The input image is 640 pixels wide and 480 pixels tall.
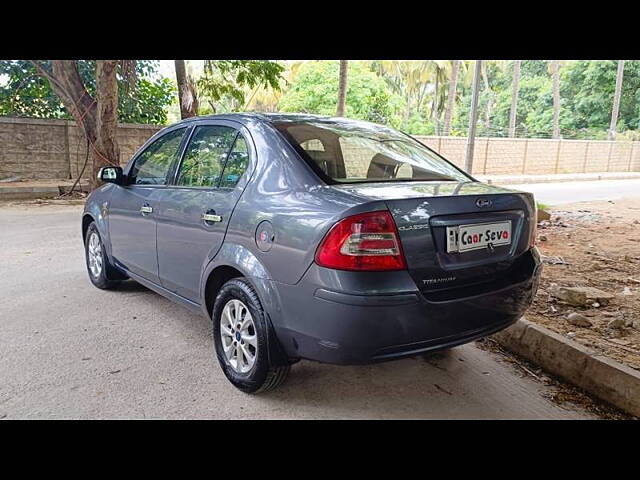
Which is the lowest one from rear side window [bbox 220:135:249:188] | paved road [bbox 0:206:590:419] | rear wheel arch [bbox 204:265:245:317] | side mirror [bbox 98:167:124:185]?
paved road [bbox 0:206:590:419]

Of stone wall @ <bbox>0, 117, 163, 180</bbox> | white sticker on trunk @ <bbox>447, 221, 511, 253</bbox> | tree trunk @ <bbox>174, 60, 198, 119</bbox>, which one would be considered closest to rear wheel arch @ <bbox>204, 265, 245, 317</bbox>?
white sticker on trunk @ <bbox>447, 221, 511, 253</bbox>

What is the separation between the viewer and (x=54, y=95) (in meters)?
14.0

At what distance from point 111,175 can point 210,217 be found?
61.0 inches

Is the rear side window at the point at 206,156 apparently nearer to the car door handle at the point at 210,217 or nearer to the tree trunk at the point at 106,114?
the car door handle at the point at 210,217

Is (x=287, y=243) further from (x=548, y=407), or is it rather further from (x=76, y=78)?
(x=76, y=78)

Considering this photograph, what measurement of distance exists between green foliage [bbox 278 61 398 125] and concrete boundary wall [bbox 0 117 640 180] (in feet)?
12.5

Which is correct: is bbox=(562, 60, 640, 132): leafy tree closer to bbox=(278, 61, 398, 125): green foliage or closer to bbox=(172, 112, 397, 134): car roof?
bbox=(278, 61, 398, 125): green foliage

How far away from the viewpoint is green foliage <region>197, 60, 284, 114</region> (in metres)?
12.3

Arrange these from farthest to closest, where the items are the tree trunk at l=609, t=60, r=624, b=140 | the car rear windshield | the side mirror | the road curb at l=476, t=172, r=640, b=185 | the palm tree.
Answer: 1. the palm tree
2. the tree trunk at l=609, t=60, r=624, b=140
3. the road curb at l=476, t=172, r=640, b=185
4. the side mirror
5. the car rear windshield

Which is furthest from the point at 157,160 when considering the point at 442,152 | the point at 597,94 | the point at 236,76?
the point at 597,94

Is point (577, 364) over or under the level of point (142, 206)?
under

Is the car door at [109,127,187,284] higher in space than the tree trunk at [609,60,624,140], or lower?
lower

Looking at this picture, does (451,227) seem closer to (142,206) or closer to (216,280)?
(216,280)

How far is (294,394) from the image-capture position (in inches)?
111
